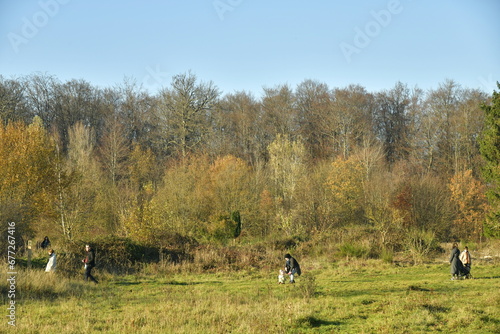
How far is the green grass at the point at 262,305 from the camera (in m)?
10.7

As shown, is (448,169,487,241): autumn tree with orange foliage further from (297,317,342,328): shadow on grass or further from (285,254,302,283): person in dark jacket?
(297,317,342,328): shadow on grass

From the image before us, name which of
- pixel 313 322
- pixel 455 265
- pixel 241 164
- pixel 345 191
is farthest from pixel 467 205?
pixel 313 322

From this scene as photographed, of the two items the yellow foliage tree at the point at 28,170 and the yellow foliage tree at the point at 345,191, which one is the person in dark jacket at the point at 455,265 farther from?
the yellow foliage tree at the point at 28,170

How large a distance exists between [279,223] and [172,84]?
981 inches

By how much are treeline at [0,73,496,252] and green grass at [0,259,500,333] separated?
7.99 meters

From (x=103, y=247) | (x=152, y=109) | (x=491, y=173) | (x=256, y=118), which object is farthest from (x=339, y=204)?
(x=152, y=109)

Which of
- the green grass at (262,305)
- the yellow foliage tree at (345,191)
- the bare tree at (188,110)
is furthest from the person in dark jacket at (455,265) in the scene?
the bare tree at (188,110)

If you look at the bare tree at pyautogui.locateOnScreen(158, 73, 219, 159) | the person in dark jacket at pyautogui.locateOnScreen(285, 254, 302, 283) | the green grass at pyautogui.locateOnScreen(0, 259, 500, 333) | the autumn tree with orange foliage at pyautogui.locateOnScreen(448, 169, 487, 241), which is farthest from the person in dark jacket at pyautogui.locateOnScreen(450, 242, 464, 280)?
the bare tree at pyautogui.locateOnScreen(158, 73, 219, 159)

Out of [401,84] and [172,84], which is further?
[401,84]

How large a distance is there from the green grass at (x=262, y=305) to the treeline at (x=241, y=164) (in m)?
7.99

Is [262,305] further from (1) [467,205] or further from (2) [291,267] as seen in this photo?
(1) [467,205]

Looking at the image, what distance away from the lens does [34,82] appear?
62250 millimetres

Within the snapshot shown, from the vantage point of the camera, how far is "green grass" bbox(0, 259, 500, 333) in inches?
421

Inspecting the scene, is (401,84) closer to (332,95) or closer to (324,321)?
(332,95)
